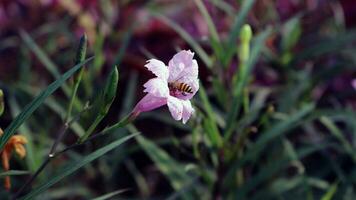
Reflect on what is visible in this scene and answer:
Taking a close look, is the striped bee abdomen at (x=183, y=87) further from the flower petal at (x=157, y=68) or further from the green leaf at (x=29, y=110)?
the green leaf at (x=29, y=110)

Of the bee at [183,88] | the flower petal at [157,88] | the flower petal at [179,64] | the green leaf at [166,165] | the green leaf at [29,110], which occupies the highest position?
the green leaf at [29,110]

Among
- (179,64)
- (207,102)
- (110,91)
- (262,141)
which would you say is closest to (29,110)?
(110,91)

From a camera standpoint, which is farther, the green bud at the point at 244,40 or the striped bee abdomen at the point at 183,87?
the green bud at the point at 244,40

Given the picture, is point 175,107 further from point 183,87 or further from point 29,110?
point 29,110

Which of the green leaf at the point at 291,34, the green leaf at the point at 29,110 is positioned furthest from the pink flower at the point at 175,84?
the green leaf at the point at 291,34

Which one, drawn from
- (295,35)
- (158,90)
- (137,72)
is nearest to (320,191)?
(295,35)

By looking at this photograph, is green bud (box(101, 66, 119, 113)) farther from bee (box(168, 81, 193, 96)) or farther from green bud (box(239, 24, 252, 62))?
green bud (box(239, 24, 252, 62))

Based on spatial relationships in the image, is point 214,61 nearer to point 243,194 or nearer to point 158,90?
point 243,194
